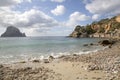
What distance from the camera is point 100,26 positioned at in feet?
474

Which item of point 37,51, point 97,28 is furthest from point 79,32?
point 37,51

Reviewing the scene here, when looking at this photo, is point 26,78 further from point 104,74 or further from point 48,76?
point 104,74

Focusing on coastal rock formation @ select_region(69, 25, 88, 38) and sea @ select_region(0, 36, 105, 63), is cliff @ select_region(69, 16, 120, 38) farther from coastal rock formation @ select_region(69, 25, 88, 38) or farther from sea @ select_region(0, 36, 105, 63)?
sea @ select_region(0, 36, 105, 63)

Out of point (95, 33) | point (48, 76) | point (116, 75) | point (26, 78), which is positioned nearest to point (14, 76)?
point (26, 78)

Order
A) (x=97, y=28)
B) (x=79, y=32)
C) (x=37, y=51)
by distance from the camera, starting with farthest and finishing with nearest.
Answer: (x=97, y=28) < (x=79, y=32) < (x=37, y=51)

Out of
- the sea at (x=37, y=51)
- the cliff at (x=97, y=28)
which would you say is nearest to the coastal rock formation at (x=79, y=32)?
the cliff at (x=97, y=28)

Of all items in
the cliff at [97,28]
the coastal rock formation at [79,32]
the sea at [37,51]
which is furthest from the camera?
the coastal rock formation at [79,32]

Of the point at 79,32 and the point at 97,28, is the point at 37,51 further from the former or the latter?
the point at 97,28

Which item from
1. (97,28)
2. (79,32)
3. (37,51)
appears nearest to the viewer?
(37,51)

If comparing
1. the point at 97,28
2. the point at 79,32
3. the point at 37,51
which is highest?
the point at 97,28

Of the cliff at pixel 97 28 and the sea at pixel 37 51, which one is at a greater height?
the cliff at pixel 97 28

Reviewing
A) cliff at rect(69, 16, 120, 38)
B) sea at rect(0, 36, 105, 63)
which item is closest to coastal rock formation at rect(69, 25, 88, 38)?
cliff at rect(69, 16, 120, 38)

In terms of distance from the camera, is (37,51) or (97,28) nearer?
(37,51)

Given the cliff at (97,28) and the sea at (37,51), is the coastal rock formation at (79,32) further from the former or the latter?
the sea at (37,51)
